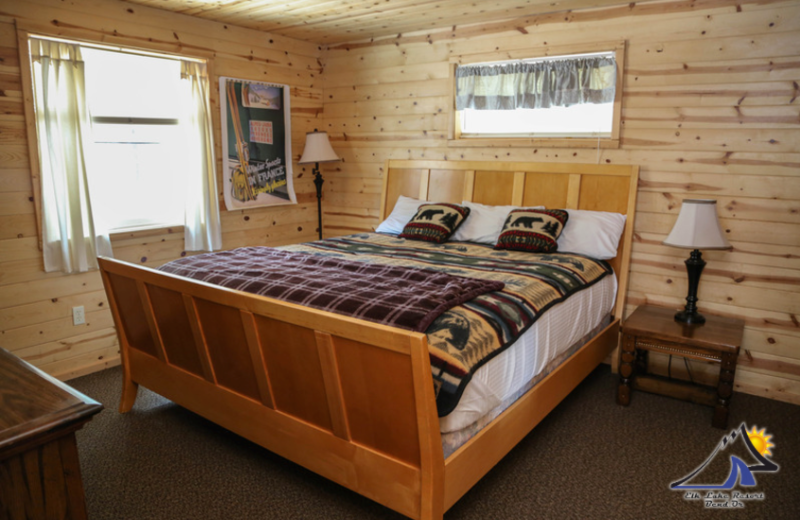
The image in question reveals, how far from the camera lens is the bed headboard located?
3375 millimetres

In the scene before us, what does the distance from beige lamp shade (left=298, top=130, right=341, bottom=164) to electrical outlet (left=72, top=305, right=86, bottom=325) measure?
1946mm

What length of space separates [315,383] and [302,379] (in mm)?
70

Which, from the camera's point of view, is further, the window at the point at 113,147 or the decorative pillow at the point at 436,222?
the decorative pillow at the point at 436,222

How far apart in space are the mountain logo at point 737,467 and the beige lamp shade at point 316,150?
3.27m

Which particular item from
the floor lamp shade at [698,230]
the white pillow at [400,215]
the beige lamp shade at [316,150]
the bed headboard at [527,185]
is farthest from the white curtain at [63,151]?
the floor lamp shade at [698,230]

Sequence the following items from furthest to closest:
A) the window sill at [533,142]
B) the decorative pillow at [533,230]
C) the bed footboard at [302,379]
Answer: the window sill at [533,142] < the decorative pillow at [533,230] < the bed footboard at [302,379]

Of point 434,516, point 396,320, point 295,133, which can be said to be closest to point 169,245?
point 295,133

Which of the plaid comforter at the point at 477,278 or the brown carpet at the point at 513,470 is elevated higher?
the plaid comforter at the point at 477,278

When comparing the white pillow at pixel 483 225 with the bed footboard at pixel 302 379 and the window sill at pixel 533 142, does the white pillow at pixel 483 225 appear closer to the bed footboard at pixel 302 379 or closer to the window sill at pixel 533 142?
the window sill at pixel 533 142

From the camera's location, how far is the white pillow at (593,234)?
3217mm

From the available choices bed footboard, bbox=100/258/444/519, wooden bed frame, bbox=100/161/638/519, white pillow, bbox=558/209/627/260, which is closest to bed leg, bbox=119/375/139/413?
wooden bed frame, bbox=100/161/638/519

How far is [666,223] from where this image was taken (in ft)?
10.8

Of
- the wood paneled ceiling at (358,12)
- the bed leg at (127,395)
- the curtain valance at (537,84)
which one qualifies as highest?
the wood paneled ceiling at (358,12)

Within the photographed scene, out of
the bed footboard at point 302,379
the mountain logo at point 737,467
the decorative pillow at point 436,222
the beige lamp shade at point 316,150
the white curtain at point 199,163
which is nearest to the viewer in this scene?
the bed footboard at point 302,379
